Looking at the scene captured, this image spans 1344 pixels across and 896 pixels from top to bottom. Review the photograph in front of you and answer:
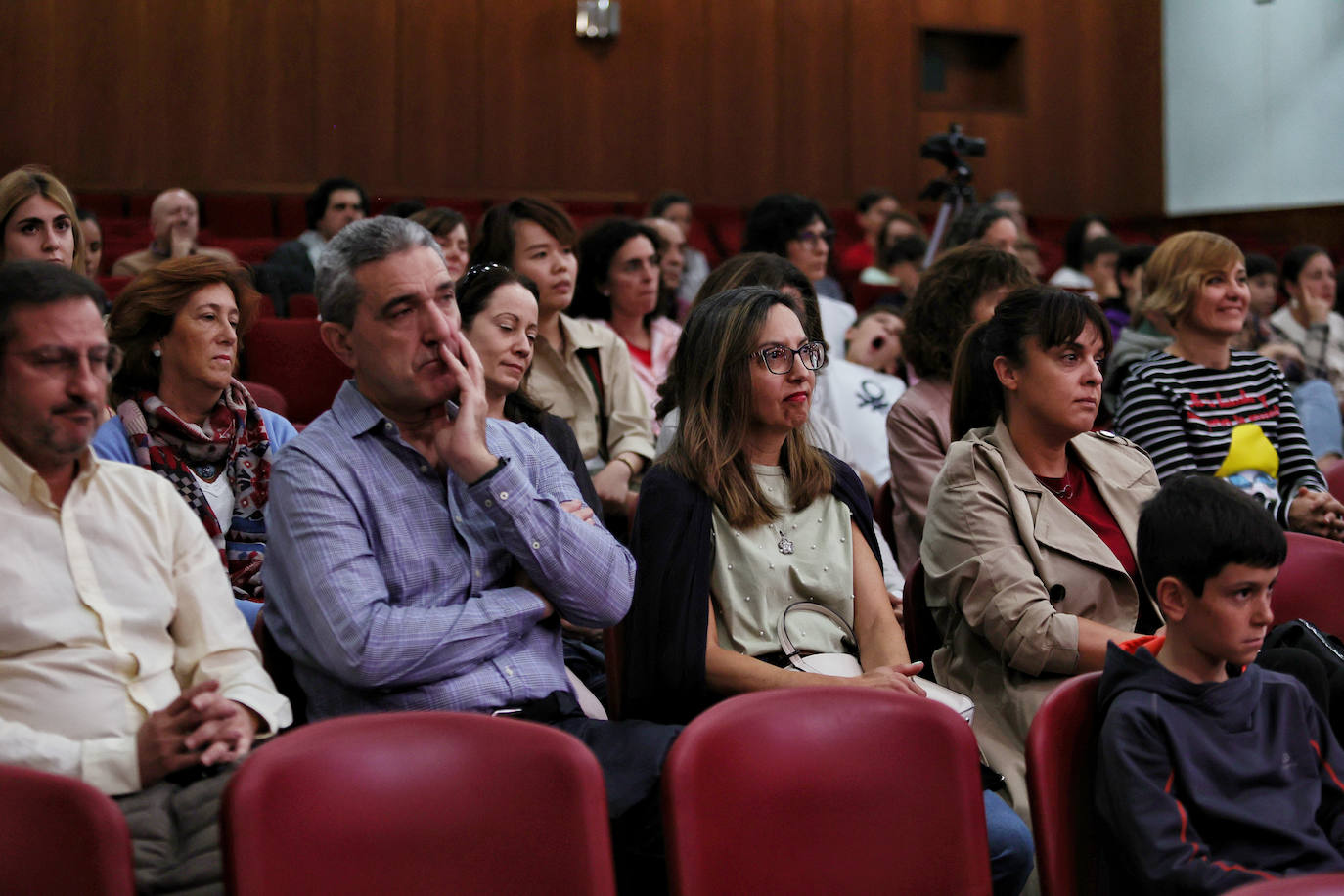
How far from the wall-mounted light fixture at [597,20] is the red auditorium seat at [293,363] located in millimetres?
4578

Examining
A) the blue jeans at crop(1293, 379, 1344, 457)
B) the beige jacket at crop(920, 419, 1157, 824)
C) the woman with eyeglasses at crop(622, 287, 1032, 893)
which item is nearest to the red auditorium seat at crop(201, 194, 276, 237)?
the blue jeans at crop(1293, 379, 1344, 457)

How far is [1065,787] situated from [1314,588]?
2.80ft

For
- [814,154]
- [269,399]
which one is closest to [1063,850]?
[269,399]

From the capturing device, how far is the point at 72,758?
54.3 inches

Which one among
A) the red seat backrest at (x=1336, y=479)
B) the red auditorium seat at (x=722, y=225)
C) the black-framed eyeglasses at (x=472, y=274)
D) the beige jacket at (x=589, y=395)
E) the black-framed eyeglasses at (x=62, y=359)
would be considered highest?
the red auditorium seat at (x=722, y=225)

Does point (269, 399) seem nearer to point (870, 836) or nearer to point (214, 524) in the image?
point (214, 524)

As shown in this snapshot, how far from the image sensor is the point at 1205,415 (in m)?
2.74

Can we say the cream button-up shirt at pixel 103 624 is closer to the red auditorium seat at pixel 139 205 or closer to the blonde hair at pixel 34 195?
the blonde hair at pixel 34 195

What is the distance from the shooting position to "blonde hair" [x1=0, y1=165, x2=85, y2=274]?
108 inches

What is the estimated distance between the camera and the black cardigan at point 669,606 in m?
1.84

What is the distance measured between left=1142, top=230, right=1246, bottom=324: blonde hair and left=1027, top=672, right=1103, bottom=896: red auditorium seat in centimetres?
150

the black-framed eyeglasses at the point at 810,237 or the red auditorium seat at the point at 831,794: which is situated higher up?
the black-framed eyeglasses at the point at 810,237

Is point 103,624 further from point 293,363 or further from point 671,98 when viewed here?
point 671,98

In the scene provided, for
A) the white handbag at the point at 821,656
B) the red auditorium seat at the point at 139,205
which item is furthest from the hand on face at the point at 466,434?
the red auditorium seat at the point at 139,205
